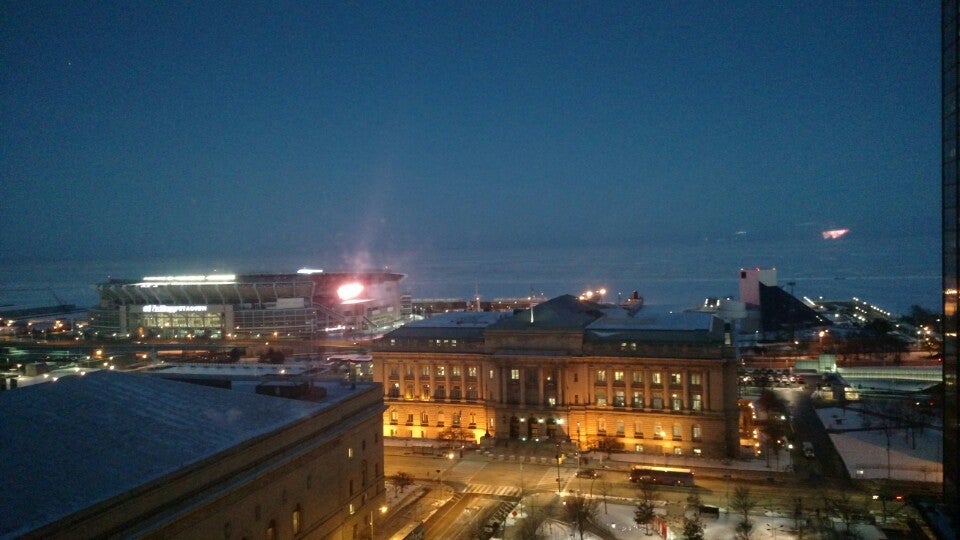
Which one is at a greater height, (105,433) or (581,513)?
(105,433)

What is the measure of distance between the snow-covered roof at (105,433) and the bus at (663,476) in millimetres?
20568

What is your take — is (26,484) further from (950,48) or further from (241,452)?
(950,48)

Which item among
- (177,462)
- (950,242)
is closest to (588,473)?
(177,462)

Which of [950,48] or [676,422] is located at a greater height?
[950,48]

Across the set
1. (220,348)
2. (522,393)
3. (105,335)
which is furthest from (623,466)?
(105,335)

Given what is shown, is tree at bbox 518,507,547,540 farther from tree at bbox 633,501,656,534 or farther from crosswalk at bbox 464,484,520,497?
tree at bbox 633,501,656,534

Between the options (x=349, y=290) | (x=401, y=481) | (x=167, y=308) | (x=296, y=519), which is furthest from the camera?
(x=349, y=290)

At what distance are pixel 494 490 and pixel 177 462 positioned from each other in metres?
22.8

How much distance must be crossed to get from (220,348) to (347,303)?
3706cm

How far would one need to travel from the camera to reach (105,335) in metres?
128

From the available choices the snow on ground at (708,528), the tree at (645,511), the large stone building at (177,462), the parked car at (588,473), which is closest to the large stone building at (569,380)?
the parked car at (588,473)

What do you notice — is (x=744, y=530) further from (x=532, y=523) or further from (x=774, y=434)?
(x=774, y=434)

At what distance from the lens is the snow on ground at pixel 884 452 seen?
133 feet

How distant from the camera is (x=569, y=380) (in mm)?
52781
